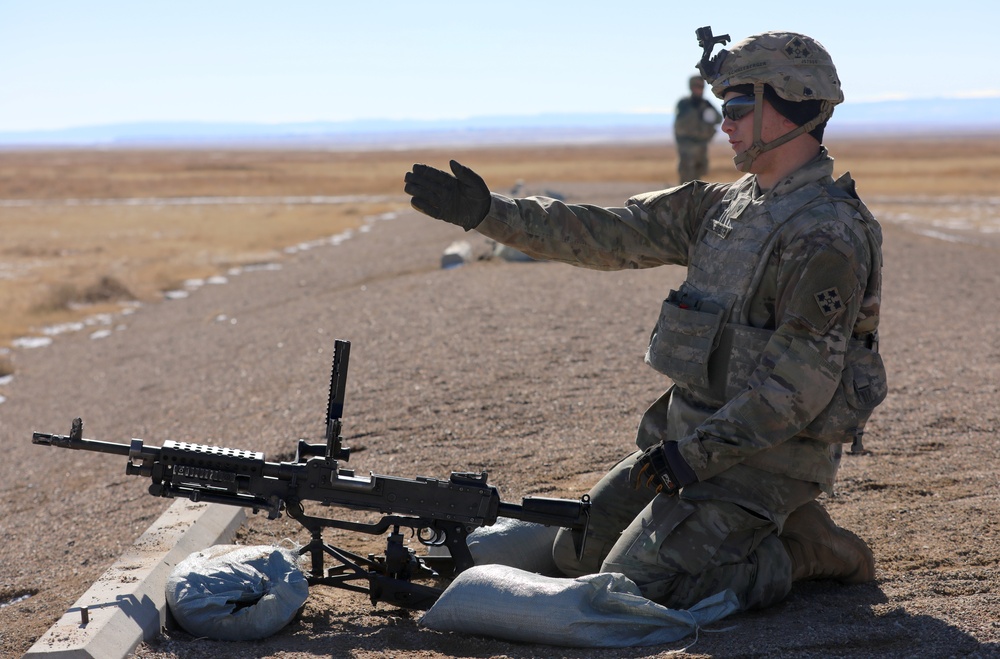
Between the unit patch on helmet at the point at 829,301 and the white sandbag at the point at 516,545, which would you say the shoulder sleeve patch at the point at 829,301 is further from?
the white sandbag at the point at 516,545

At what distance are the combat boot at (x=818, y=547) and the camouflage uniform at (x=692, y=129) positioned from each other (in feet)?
41.3

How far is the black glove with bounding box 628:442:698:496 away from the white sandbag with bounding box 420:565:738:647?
0.32 meters

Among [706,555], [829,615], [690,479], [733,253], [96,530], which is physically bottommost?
[96,530]

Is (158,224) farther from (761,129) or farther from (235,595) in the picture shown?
(761,129)

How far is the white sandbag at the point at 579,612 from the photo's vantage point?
10.3ft

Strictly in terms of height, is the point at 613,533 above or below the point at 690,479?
below

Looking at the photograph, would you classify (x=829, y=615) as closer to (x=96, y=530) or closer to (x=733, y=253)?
(x=733, y=253)

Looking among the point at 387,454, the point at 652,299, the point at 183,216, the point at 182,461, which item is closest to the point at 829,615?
the point at 182,461

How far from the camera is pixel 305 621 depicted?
3.62 metres

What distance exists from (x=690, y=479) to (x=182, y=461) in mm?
1776

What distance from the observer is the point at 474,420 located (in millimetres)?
6109

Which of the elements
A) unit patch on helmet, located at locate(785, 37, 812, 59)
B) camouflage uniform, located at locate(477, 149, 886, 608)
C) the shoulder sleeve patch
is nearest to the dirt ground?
camouflage uniform, located at locate(477, 149, 886, 608)

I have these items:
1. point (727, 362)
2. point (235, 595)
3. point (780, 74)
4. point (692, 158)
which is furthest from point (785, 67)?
point (692, 158)

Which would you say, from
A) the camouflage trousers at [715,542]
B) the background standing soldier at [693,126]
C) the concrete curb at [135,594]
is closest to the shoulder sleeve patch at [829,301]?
the camouflage trousers at [715,542]
